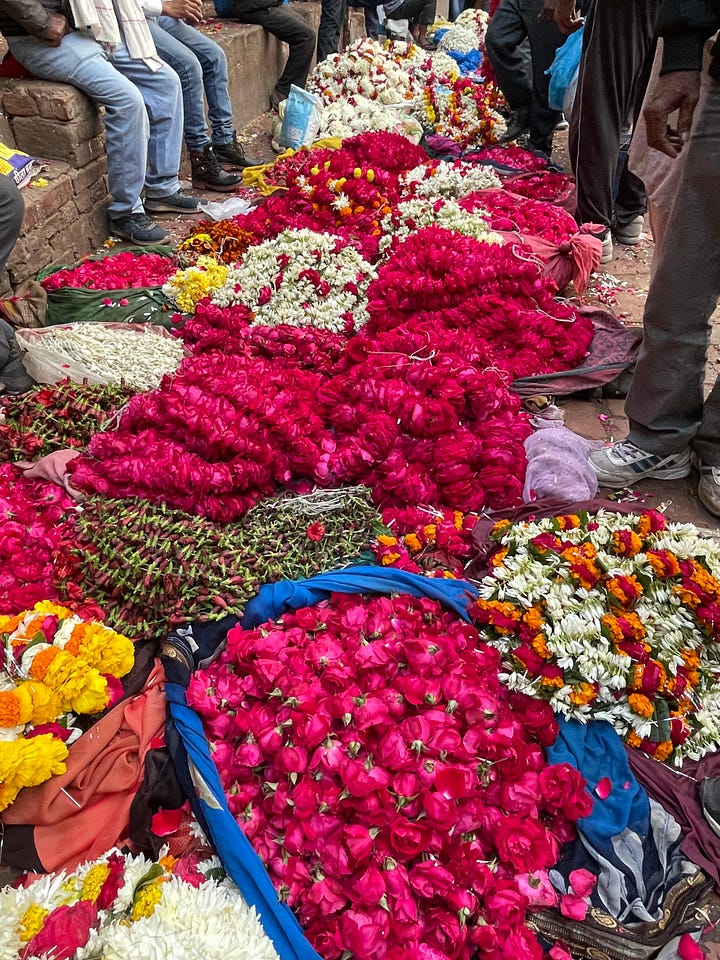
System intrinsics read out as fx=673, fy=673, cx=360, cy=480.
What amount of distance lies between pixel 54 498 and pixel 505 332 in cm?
227

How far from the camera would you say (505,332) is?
11.3ft

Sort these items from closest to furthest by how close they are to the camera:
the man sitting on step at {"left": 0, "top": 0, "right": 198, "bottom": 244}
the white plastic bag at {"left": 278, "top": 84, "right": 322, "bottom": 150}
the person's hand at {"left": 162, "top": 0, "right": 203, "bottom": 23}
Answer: the man sitting on step at {"left": 0, "top": 0, "right": 198, "bottom": 244} → the person's hand at {"left": 162, "top": 0, "right": 203, "bottom": 23} → the white plastic bag at {"left": 278, "top": 84, "right": 322, "bottom": 150}

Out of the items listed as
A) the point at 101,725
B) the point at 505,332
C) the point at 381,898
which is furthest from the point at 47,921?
the point at 505,332

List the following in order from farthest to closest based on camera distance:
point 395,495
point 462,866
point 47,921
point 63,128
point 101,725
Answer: point 63,128 < point 395,495 < point 101,725 < point 462,866 < point 47,921

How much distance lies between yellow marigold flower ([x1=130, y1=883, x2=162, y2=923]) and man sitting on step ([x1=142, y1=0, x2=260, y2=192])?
5650mm

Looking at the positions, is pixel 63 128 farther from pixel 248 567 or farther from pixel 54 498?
pixel 248 567

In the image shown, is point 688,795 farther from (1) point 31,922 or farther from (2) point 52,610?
(2) point 52,610

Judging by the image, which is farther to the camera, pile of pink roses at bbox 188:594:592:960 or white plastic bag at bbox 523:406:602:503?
white plastic bag at bbox 523:406:602:503

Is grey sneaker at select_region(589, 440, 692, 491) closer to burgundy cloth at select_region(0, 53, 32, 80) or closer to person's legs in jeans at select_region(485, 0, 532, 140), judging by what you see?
burgundy cloth at select_region(0, 53, 32, 80)

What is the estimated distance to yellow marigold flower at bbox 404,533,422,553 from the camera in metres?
2.35

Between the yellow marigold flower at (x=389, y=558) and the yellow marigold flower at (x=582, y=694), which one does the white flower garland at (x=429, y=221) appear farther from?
the yellow marigold flower at (x=582, y=694)

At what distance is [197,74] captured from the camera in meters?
5.54

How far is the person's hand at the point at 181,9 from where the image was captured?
5.35 metres

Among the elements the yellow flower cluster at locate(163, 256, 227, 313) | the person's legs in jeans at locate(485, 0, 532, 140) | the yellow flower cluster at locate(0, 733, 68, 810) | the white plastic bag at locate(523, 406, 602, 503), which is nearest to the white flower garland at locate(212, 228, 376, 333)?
the yellow flower cluster at locate(163, 256, 227, 313)
